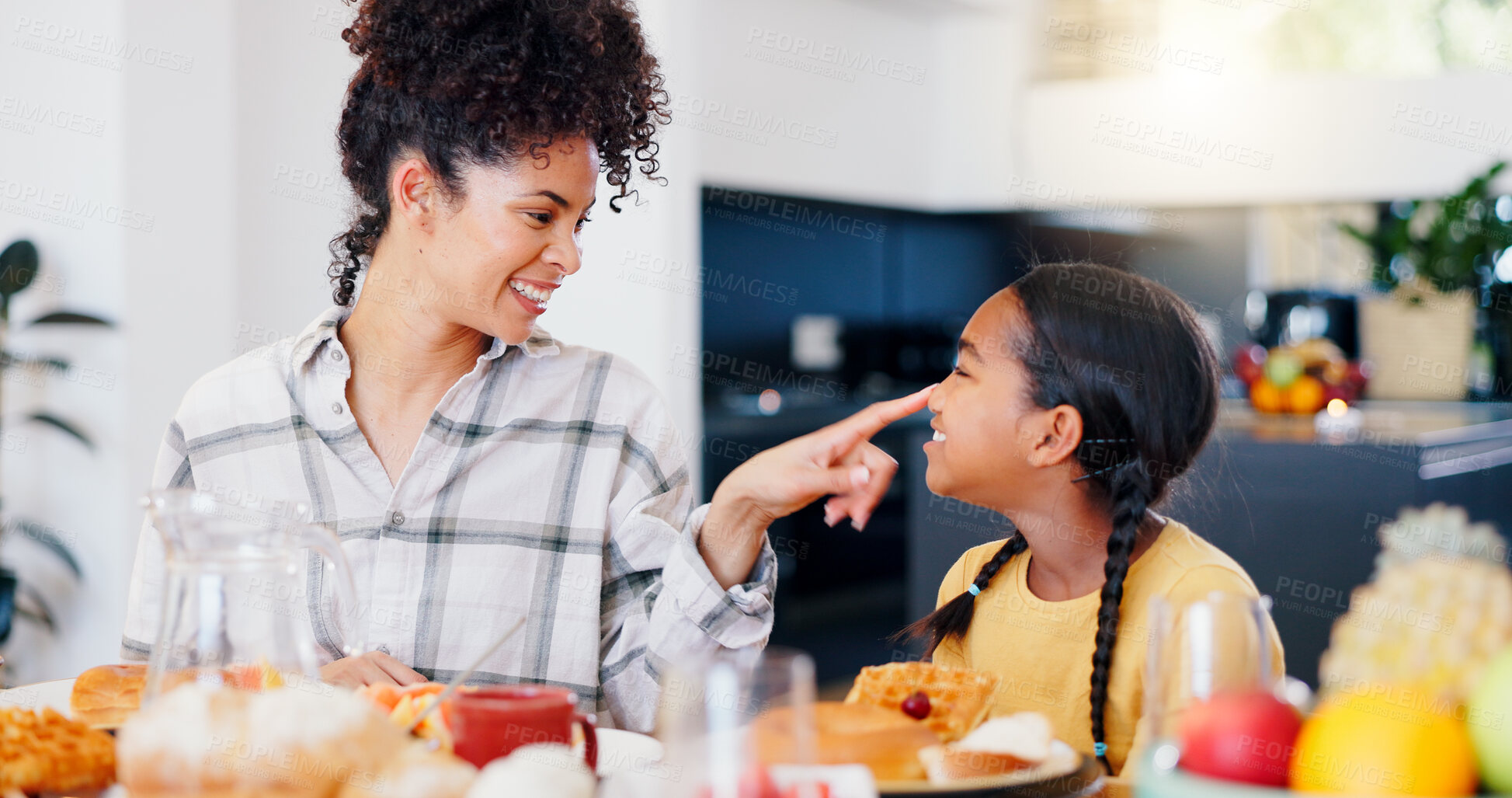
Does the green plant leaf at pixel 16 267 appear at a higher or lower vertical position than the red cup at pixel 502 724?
higher

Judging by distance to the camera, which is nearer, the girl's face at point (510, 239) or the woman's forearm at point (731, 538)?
the woman's forearm at point (731, 538)

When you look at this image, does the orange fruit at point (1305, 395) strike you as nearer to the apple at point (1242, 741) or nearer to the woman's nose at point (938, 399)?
the woman's nose at point (938, 399)

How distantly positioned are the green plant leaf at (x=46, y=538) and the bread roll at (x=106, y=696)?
1.82m

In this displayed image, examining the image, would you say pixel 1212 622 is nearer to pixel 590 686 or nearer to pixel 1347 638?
pixel 1347 638

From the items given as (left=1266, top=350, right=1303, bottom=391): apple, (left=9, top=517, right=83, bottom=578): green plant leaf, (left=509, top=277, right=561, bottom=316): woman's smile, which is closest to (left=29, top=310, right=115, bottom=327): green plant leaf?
(left=9, top=517, right=83, bottom=578): green plant leaf

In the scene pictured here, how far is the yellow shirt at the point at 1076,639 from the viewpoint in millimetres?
1272

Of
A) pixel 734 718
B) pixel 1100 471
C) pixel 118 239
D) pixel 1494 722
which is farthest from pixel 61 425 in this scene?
pixel 1494 722

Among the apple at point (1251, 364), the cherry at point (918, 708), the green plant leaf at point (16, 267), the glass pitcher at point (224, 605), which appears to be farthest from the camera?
the apple at point (1251, 364)

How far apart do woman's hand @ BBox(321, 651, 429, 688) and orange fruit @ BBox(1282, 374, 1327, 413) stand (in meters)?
2.93

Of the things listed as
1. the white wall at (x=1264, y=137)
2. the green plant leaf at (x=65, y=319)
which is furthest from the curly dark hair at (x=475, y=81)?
the white wall at (x=1264, y=137)

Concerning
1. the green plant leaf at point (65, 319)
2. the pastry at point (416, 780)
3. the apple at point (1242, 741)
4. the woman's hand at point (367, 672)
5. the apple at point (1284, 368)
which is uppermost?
the apple at point (1284, 368)

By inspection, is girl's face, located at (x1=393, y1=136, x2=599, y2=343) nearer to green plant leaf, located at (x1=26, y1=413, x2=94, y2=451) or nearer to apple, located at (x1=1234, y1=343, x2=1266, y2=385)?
green plant leaf, located at (x1=26, y1=413, x2=94, y2=451)

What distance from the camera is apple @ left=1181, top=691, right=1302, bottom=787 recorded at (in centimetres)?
63

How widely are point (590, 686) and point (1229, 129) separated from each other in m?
3.60
